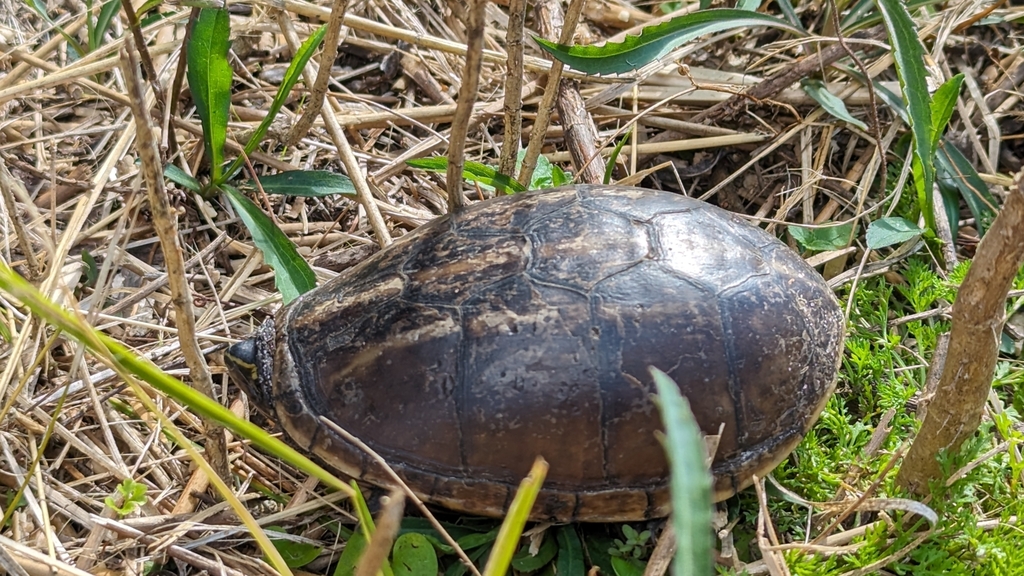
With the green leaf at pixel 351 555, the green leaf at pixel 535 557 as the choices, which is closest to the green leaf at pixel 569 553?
the green leaf at pixel 535 557

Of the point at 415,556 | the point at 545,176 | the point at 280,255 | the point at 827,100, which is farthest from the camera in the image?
the point at 827,100

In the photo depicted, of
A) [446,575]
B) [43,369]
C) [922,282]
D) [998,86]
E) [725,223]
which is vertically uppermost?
[998,86]

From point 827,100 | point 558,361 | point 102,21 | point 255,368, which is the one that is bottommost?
point 255,368

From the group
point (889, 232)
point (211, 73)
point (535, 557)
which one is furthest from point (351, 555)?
point (889, 232)

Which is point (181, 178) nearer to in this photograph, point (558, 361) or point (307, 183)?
point (307, 183)

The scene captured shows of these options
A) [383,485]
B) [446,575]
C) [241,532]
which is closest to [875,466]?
[446,575]

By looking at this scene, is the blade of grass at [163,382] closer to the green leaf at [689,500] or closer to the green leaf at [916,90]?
the green leaf at [689,500]

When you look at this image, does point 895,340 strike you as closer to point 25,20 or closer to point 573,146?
point 573,146
